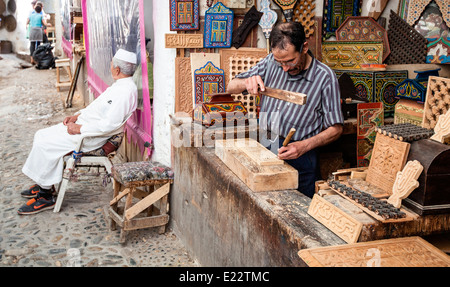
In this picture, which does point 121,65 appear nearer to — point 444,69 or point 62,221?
point 62,221

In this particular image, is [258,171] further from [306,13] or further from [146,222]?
[306,13]

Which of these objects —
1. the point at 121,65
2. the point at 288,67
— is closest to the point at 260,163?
the point at 288,67

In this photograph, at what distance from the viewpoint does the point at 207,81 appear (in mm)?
3600

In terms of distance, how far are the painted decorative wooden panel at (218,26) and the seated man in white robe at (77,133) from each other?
44.2 inches

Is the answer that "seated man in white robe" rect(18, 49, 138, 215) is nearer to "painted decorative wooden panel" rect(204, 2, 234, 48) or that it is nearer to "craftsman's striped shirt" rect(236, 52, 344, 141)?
"painted decorative wooden panel" rect(204, 2, 234, 48)

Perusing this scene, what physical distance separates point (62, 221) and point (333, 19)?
323cm

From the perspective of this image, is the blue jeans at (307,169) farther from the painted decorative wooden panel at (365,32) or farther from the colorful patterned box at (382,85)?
the painted decorative wooden panel at (365,32)

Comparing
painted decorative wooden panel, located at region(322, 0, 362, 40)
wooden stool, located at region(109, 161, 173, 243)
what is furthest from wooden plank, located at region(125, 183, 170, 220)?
painted decorative wooden panel, located at region(322, 0, 362, 40)

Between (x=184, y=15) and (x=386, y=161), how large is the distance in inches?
83.2

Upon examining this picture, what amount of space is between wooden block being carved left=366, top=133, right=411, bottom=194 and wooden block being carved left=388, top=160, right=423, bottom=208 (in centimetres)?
8

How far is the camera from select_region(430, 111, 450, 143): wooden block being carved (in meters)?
1.81

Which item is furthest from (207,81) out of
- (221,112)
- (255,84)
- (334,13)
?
(334,13)
